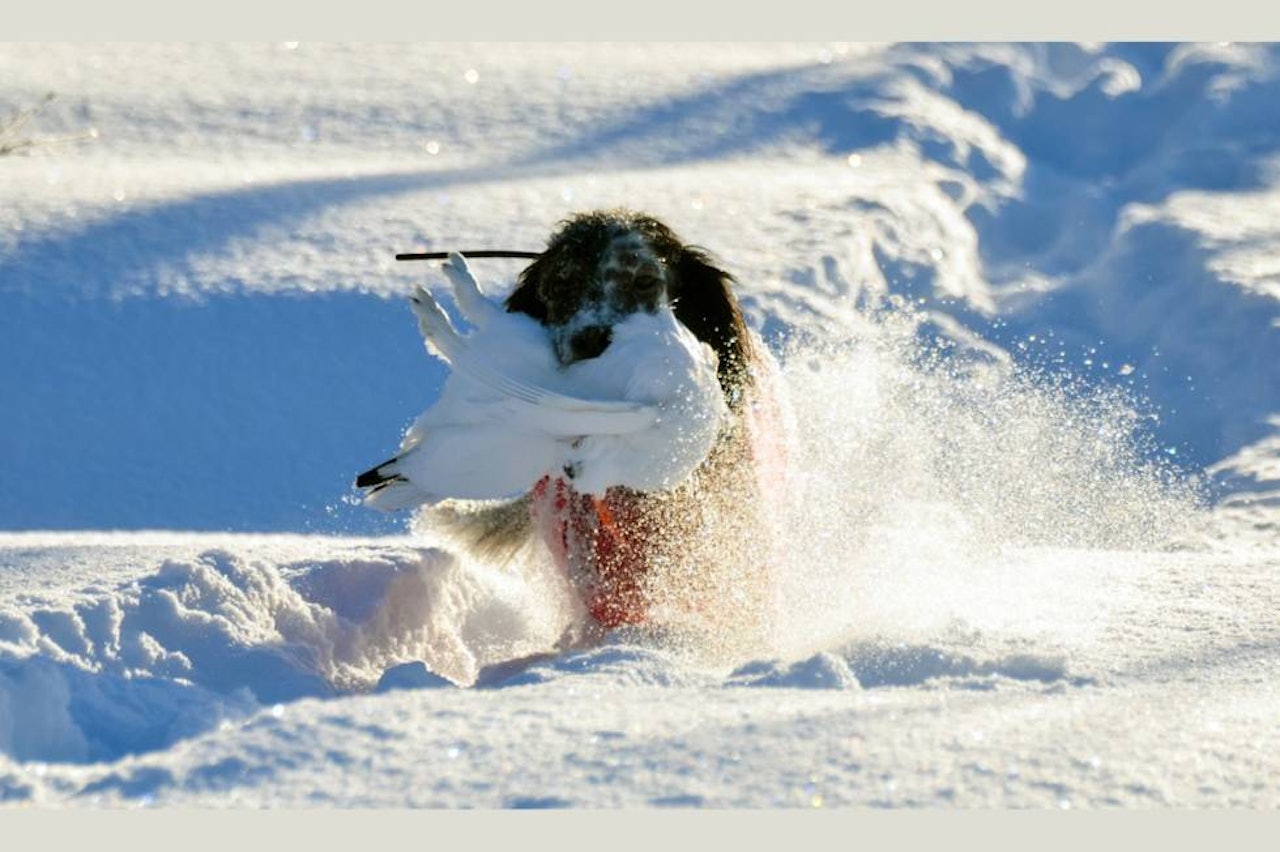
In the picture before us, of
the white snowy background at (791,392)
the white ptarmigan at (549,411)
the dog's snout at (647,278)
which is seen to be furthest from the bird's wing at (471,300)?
the white snowy background at (791,392)

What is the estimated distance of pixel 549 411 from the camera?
260 centimetres

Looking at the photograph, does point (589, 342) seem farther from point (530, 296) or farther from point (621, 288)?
point (530, 296)

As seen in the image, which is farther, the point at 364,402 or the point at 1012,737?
the point at 364,402

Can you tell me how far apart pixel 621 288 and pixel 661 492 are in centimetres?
32

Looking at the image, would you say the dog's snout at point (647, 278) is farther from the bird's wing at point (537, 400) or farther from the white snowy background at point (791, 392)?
the white snowy background at point (791, 392)

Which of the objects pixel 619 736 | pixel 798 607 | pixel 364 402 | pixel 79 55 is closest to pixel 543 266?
pixel 798 607

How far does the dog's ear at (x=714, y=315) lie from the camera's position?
2.91 meters

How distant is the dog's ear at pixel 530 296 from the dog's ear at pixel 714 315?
0.21 m

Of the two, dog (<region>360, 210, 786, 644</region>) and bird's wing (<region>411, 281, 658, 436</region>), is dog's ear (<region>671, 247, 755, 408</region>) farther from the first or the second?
bird's wing (<region>411, 281, 658, 436</region>)

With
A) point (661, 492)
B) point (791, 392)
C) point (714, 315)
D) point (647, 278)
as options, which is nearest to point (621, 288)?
point (647, 278)

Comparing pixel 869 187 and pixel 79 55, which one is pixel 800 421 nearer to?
pixel 869 187

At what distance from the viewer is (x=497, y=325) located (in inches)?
107

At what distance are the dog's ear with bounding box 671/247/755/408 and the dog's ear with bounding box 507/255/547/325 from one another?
0.69 feet

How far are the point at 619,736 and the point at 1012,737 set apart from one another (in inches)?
18.1
